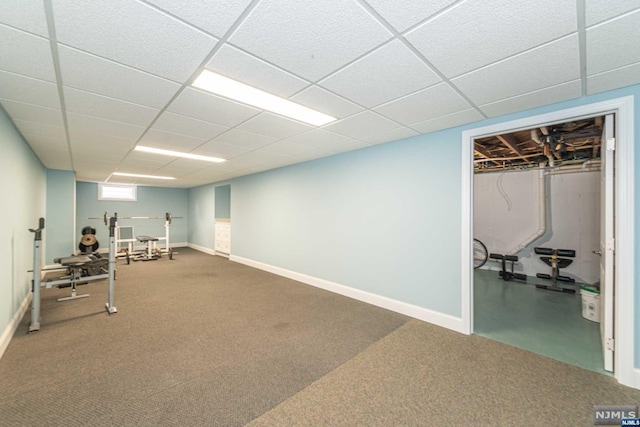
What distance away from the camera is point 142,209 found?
8.86m

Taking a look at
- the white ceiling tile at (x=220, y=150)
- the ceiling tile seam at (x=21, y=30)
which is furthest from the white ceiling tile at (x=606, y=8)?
the white ceiling tile at (x=220, y=150)

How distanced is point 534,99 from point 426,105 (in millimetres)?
910

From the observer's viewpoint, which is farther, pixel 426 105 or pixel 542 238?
pixel 542 238

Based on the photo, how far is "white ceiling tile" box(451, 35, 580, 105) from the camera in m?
1.58

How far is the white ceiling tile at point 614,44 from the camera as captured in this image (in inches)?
53.1

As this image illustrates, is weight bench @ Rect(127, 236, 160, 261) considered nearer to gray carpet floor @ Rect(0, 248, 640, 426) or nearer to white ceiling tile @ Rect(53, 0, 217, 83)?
gray carpet floor @ Rect(0, 248, 640, 426)

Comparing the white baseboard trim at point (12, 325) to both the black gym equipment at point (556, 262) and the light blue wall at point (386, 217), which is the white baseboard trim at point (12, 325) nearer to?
the light blue wall at point (386, 217)

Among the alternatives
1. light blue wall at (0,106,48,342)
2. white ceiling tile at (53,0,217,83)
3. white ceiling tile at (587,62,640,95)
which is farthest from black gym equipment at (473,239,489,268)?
light blue wall at (0,106,48,342)

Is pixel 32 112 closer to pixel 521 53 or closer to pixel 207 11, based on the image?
pixel 207 11

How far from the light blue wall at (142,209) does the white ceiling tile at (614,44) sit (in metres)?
10.7

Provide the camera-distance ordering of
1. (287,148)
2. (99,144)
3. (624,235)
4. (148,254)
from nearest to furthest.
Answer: (624,235)
(99,144)
(287,148)
(148,254)

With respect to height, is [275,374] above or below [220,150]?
below

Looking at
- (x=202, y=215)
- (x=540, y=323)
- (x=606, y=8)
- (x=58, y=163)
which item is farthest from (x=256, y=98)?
(x=202, y=215)

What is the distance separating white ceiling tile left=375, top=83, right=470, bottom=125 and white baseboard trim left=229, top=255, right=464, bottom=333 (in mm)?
2285
